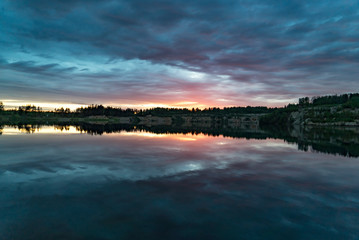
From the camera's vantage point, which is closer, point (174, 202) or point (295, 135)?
point (174, 202)

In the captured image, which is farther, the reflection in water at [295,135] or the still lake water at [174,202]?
the reflection in water at [295,135]

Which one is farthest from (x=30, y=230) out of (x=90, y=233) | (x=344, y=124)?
(x=344, y=124)

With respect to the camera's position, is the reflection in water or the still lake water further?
the reflection in water

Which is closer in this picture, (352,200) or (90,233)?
(90,233)

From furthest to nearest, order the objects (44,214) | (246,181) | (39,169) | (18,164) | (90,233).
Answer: (18,164) → (39,169) → (246,181) → (44,214) → (90,233)

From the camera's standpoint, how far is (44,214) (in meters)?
10.0

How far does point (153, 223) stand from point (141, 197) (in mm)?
3310

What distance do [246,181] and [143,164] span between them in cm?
1016

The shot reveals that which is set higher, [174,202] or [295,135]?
[295,135]

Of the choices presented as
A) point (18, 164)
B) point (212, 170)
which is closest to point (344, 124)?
point (212, 170)

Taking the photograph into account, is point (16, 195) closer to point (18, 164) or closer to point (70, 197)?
point (70, 197)

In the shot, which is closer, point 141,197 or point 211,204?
point 211,204

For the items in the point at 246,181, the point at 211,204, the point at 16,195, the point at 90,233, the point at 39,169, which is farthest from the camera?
the point at 39,169

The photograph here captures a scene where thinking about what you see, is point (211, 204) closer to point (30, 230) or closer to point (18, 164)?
point (30, 230)
